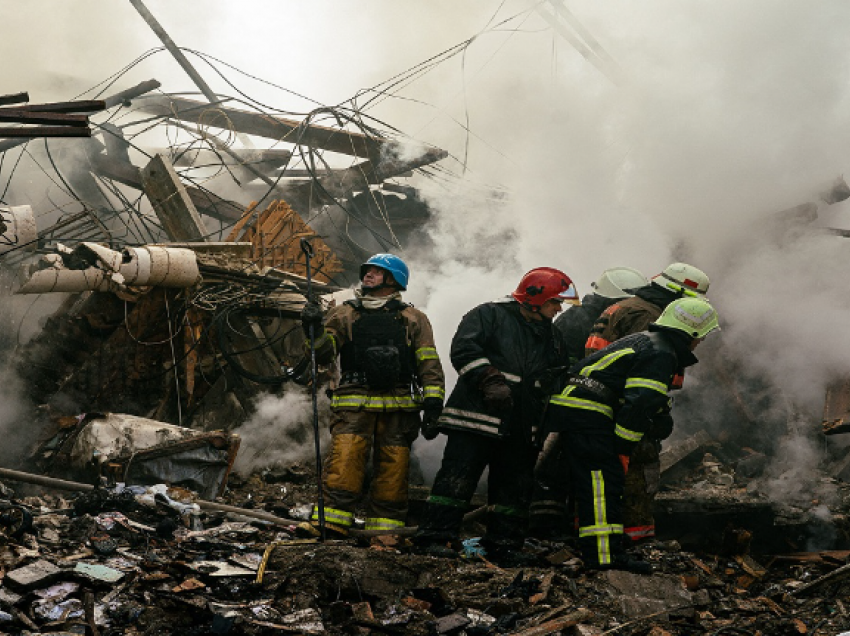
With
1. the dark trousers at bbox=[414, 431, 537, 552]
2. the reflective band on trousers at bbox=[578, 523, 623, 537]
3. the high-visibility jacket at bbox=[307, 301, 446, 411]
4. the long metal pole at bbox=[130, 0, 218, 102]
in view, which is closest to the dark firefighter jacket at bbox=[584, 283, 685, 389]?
the dark trousers at bbox=[414, 431, 537, 552]

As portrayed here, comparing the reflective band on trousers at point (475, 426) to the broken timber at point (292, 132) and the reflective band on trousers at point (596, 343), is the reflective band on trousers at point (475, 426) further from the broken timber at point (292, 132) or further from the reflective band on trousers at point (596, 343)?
the broken timber at point (292, 132)

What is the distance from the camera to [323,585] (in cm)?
454

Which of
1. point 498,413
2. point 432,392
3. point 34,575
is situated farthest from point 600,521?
point 34,575

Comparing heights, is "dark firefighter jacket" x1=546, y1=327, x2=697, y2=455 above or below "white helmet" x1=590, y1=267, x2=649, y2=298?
below

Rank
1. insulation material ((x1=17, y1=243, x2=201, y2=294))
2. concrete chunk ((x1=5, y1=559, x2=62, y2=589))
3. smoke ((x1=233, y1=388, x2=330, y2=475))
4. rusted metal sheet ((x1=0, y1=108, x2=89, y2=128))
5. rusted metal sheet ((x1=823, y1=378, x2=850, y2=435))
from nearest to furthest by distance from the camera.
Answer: rusted metal sheet ((x1=0, y1=108, x2=89, y2=128)), concrete chunk ((x1=5, y1=559, x2=62, y2=589)), insulation material ((x1=17, y1=243, x2=201, y2=294)), rusted metal sheet ((x1=823, y1=378, x2=850, y2=435)), smoke ((x1=233, y1=388, x2=330, y2=475))

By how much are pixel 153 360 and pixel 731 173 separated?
682 centimetres

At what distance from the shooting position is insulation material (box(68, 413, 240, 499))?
6.66 meters

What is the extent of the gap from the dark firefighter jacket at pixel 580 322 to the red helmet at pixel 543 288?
1323 millimetres

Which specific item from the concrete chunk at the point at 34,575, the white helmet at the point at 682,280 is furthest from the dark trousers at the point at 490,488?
the concrete chunk at the point at 34,575

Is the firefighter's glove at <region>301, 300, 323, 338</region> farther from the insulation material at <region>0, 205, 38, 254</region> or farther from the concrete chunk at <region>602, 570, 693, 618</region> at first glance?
the insulation material at <region>0, 205, 38, 254</region>

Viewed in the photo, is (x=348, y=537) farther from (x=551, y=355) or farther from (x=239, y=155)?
(x=239, y=155)

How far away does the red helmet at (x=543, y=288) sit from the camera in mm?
6109

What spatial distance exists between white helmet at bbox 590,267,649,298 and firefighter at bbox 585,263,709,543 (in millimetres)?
299

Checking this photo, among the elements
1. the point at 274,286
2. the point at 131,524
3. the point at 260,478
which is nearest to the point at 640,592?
the point at 131,524
